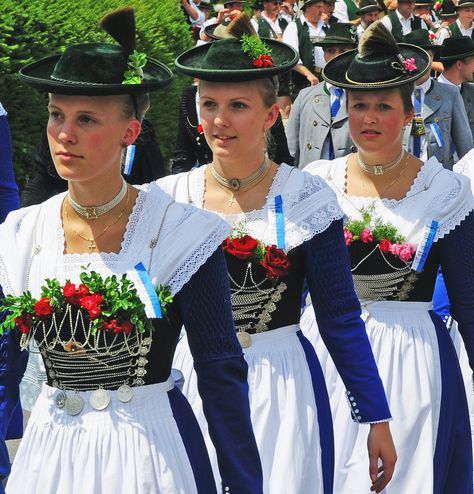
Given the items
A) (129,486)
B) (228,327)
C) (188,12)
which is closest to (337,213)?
(228,327)

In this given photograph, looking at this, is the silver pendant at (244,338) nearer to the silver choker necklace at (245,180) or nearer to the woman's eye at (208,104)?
the silver choker necklace at (245,180)

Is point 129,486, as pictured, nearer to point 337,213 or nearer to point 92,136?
point 92,136

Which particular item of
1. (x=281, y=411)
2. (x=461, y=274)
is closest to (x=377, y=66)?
(x=461, y=274)

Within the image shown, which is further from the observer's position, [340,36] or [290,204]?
[340,36]

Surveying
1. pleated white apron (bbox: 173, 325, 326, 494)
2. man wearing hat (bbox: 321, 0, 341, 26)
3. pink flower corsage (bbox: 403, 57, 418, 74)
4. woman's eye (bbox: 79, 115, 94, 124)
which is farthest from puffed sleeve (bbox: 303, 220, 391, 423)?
man wearing hat (bbox: 321, 0, 341, 26)

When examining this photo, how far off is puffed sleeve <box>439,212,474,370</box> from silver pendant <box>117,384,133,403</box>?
6.01 feet

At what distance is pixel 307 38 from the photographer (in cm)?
1567

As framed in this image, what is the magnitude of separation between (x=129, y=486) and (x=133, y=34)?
1214 millimetres

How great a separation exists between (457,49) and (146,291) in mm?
9253

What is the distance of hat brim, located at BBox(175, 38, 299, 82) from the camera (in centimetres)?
452

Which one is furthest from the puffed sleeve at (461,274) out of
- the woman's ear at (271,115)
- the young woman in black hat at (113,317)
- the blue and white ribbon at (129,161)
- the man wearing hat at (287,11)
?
the man wearing hat at (287,11)

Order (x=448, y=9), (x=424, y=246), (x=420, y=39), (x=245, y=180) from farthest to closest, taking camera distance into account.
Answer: (x=448, y=9), (x=420, y=39), (x=424, y=246), (x=245, y=180)

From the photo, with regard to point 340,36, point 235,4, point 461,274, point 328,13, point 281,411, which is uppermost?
point 235,4

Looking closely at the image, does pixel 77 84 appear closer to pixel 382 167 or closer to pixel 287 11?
pixel 382 167
